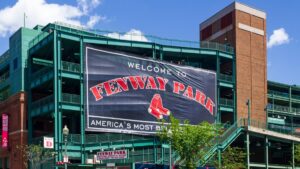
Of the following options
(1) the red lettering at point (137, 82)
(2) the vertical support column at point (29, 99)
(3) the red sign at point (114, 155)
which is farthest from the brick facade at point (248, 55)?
(3) the red sign at point (114, 155)

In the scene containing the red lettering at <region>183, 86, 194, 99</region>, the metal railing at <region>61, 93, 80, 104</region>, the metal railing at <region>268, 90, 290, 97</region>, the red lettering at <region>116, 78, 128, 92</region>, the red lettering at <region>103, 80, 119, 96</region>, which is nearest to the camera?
the metal railing at <region>61, 93, 80, 104</region>

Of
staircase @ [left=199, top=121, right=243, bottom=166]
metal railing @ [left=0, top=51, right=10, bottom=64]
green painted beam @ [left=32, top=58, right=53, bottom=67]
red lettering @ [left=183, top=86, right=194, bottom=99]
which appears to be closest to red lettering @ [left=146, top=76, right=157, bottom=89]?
red lettering @ [left=183, top=86, right=194, bottom=99]

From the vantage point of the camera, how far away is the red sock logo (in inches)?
2443

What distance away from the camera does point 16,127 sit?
202 feet

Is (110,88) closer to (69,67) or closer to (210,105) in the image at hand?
(69,67)

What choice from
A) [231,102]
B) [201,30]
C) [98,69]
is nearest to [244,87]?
[231,102]

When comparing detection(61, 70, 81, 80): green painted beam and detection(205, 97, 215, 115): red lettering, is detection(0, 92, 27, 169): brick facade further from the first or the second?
detection(205, 97, 215, 115): red lettering

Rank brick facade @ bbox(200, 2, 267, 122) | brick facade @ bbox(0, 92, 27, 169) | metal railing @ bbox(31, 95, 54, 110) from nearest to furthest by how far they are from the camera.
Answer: metal railing @ bbox(31, 95, 54, 110), brick facade @ bbox(0, 92, 27, 169), brick facade @ bbox(200, 2, 267, 122)

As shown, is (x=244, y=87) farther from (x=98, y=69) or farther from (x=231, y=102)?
(x=98, y=69)

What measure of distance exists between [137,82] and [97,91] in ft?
19.1

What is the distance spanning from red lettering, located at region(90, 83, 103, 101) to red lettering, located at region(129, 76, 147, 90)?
14.9ft

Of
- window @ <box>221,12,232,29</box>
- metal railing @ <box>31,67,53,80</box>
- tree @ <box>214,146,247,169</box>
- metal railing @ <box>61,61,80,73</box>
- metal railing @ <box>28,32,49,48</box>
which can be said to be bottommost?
tree @ <box>214,146,247,169</box>

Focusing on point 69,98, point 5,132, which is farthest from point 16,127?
point 69,98

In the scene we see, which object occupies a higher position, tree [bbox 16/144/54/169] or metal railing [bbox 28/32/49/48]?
metal railing [bbox 28/32/49/48]
